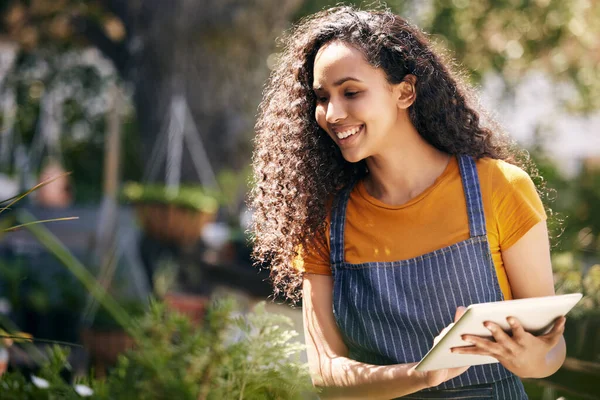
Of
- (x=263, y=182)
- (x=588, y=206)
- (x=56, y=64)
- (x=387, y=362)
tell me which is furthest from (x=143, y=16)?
(x=387, y=362)

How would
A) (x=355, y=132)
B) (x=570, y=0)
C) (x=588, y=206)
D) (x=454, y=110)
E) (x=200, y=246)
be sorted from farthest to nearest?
(x=570, y=0) < (x=588, y=206) < (x=200, y=246) < (x=454, y=110) < (x=355, y=132)

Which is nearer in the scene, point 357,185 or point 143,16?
point 357,185

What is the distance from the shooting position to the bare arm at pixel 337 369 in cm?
147

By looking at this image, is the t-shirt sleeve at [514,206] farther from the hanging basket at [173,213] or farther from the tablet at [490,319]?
the hanging basket at [173,213]

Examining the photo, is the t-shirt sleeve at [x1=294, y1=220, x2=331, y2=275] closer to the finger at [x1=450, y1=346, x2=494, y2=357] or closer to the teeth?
the teeth

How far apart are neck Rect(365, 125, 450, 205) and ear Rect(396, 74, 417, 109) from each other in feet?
0.18

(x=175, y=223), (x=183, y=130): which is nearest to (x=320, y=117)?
(x=175, y=223)

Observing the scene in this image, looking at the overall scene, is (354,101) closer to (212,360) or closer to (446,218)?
Result: (446,218)

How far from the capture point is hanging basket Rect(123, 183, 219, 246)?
5.11m

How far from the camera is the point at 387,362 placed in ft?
5.39

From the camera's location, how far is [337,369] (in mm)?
1603

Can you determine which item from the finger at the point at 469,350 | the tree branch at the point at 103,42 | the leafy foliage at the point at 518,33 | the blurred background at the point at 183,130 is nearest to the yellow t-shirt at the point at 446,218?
the finger at the point at 469,350

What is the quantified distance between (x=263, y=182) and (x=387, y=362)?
0.54 metres

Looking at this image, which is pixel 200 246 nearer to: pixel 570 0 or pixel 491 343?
pixel 491 343
